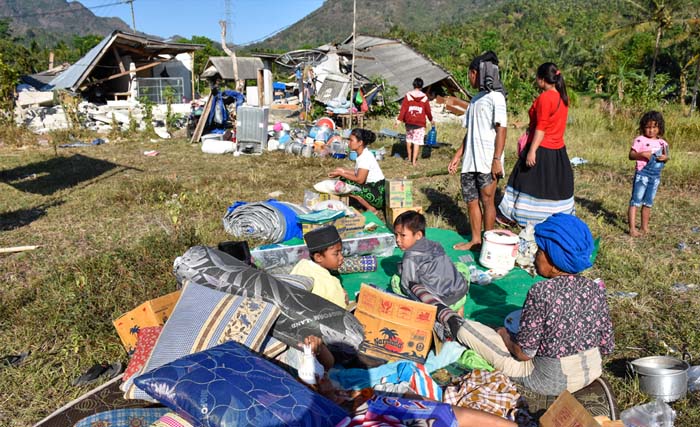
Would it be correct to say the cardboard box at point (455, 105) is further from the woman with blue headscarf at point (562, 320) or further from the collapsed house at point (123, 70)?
the woman with blue headscarf at point (562, 320)

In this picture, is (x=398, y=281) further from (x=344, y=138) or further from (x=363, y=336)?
(x=344, y=138)

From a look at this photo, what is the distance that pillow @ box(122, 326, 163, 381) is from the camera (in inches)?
112

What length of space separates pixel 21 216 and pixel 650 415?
22.4 feet

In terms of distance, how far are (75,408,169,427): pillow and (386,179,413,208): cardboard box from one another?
3.77m

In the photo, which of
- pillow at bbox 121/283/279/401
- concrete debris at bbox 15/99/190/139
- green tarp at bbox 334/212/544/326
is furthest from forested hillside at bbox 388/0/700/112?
pillow at bbox 121/283/279/401

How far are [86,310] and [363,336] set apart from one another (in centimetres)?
201

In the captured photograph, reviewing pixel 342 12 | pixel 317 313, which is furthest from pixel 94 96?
pixel 342 12

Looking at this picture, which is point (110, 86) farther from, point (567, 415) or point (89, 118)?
point (567, 415)

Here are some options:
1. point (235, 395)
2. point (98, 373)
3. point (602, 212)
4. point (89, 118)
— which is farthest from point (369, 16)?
point (235, 395)

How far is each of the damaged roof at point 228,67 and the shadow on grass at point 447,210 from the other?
19.4m

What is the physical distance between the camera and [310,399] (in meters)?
2.14

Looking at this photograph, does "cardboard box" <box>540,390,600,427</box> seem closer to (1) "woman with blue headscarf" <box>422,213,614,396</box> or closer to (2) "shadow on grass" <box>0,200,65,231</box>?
(1) "woman with blue headscarf" <box>422,213,614,396</box>

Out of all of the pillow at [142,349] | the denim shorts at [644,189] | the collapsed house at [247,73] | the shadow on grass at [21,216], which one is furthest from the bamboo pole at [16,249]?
the collapsed house at [247,73]

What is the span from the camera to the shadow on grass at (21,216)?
237 inches
